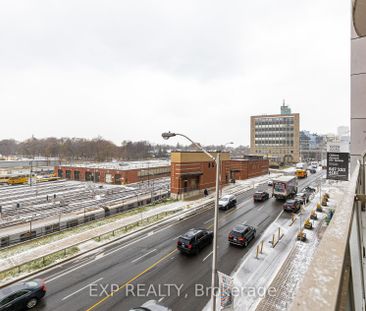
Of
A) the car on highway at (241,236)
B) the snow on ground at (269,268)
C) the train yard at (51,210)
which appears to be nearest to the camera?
the snow on ground at (269,268)

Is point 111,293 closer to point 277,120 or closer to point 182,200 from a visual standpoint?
point 182,200

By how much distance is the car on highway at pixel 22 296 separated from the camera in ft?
35.4

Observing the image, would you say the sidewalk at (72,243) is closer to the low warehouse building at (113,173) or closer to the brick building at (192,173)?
the brick building at (192,173)

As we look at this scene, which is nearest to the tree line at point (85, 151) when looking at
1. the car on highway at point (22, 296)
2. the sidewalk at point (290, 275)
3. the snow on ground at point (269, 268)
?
the snow on ground at point (269, 268)

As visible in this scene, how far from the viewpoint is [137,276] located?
45.6ft

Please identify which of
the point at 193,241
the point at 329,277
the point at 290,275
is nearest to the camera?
the point at 329,277

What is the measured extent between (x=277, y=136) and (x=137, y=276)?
10344cm

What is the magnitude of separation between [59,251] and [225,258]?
12531mm

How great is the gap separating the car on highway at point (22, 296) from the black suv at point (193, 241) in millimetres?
8769

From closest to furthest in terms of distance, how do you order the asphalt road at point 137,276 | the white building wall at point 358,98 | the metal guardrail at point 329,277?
the metal guardrail at point 329,277
the asphalt road at point 137,276
the white building wall at point 358,98

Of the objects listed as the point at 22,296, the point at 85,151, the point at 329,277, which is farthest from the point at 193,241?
the point at 85,151

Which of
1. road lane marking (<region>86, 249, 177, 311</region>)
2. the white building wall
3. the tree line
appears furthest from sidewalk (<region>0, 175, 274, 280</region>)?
the tree line

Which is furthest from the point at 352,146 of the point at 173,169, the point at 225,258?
the point at 173,169

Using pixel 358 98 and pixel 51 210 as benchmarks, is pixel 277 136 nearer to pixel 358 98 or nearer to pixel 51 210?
pixel 358 98
